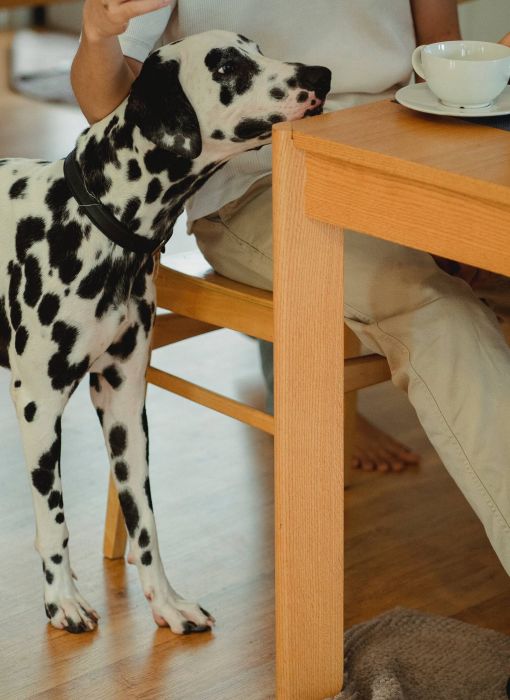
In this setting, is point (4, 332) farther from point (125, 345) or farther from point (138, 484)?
point (138, 484)

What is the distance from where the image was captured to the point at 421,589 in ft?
5.71

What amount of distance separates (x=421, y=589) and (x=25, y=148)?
2.63 meters

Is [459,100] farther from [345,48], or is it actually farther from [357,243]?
[345,48]

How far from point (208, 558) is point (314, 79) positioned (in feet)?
2.64

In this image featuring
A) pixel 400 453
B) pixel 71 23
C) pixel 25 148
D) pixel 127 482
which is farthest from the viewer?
pixel 71 23

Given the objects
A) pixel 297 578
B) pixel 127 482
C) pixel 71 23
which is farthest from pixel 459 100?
pixel 71 23

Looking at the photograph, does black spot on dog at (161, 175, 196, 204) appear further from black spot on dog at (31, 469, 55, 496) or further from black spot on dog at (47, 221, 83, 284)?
black spot on dog at (31, 469, 55, 496)

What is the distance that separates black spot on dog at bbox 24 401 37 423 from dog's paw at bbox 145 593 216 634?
0.32m

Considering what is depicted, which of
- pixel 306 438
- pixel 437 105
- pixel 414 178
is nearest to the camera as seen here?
pixel 414 178

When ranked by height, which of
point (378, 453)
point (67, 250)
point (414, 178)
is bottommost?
point (378, 453)

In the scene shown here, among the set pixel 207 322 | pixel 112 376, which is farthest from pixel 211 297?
pixel 112 376

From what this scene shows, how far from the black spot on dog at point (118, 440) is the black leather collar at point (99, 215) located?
28 centimetres

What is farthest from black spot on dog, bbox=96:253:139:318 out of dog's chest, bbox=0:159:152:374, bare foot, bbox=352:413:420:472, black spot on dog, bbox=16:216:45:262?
bare foot, bbox=352:413:420:472

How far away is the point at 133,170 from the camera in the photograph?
1.45 meters
